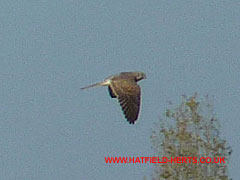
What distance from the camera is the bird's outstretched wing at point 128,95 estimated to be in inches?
569

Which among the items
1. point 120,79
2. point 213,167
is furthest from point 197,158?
point 120,79

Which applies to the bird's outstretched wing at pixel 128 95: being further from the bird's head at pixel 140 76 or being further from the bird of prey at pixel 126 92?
the bird's head at pixel 140 76

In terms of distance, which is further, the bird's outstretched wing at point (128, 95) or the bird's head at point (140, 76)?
the bird's head at point (140, 76)

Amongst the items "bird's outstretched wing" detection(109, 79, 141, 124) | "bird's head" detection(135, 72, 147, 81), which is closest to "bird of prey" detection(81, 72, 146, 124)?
"bird's outstretched wing" detection(109, 79, 141, 124)

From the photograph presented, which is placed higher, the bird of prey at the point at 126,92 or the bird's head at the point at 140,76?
the bird's head at the point at 140,76

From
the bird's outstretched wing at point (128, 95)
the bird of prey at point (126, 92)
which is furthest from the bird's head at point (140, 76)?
the bird's outstretched wing at point (128, 95)

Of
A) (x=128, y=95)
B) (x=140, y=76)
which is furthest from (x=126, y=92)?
(x=140, y=76)

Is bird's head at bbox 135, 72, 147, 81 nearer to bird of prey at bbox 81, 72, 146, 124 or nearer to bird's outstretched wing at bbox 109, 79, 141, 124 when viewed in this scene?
bird of prey at bbox 81, 72, 146, 124

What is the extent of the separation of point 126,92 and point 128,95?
0.41 ft

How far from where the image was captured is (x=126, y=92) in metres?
14.8

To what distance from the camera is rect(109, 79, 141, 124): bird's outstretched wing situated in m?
14.4

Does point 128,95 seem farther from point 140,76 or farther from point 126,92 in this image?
point 140,76

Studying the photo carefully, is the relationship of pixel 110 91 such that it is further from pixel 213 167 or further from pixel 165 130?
pixel 213 167

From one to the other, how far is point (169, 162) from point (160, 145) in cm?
43
